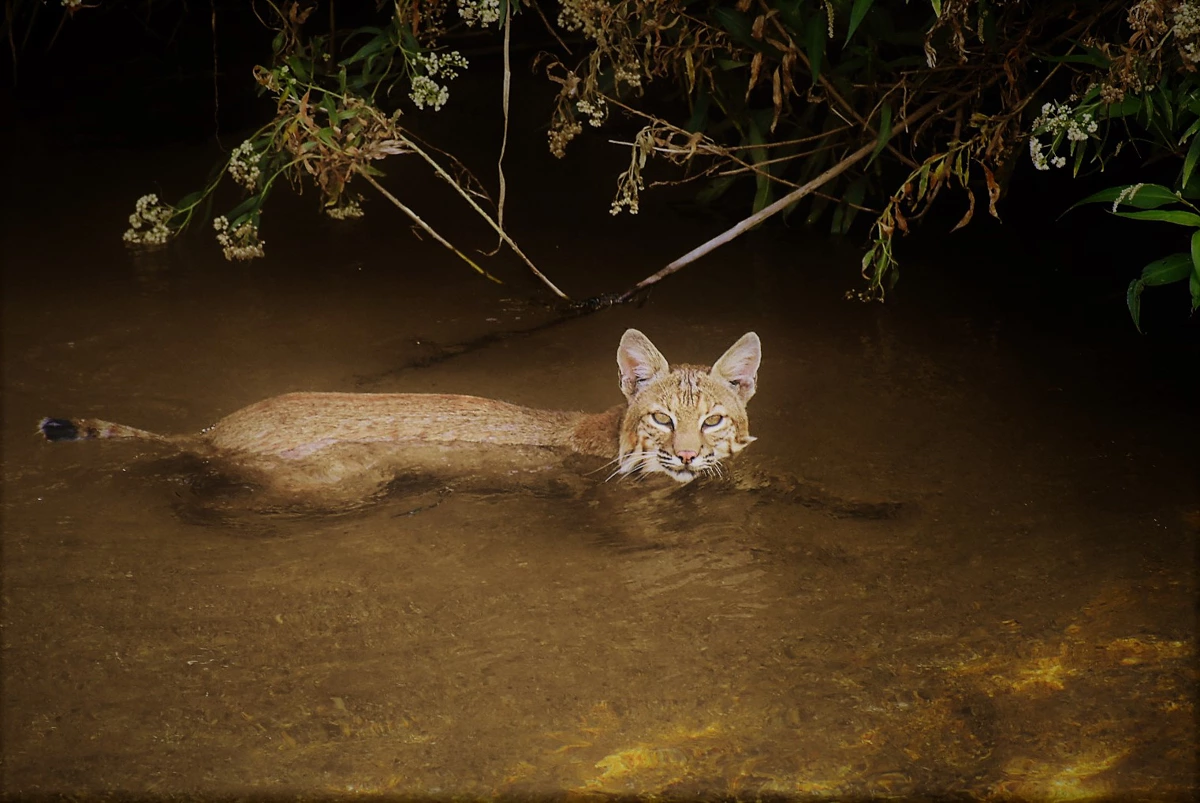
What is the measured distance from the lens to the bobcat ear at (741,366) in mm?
4852

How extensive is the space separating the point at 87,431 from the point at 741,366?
258cm

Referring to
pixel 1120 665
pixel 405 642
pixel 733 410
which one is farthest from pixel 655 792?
pixel 733 410

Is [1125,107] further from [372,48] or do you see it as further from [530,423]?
[372,48]

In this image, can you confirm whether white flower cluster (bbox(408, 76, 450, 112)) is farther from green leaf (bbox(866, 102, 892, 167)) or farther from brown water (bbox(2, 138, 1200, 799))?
green leaf (bbox(866, 102, 892, 167))

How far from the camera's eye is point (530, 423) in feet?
16.4

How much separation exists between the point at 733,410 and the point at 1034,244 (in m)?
2.95

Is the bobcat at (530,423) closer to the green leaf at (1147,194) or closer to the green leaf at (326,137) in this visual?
the green leaf at (326,137)

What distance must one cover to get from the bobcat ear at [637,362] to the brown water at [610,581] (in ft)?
1.28

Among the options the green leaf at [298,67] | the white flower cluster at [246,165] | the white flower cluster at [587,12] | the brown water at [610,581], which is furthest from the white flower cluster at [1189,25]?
the white flower cluster at [246,165]

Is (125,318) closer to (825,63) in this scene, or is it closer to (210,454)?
(210,454)

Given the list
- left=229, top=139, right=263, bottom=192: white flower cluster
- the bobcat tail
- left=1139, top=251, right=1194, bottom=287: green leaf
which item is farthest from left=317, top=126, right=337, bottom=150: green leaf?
left=1139, top=251, right=1194, bottom=287: green leaf

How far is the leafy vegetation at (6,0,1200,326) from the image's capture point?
441 centimetres

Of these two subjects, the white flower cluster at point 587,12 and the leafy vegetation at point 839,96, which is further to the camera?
the white flower cluster at point 587,12

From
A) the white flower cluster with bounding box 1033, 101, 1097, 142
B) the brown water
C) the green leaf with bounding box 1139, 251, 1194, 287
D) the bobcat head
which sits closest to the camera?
the brown water
